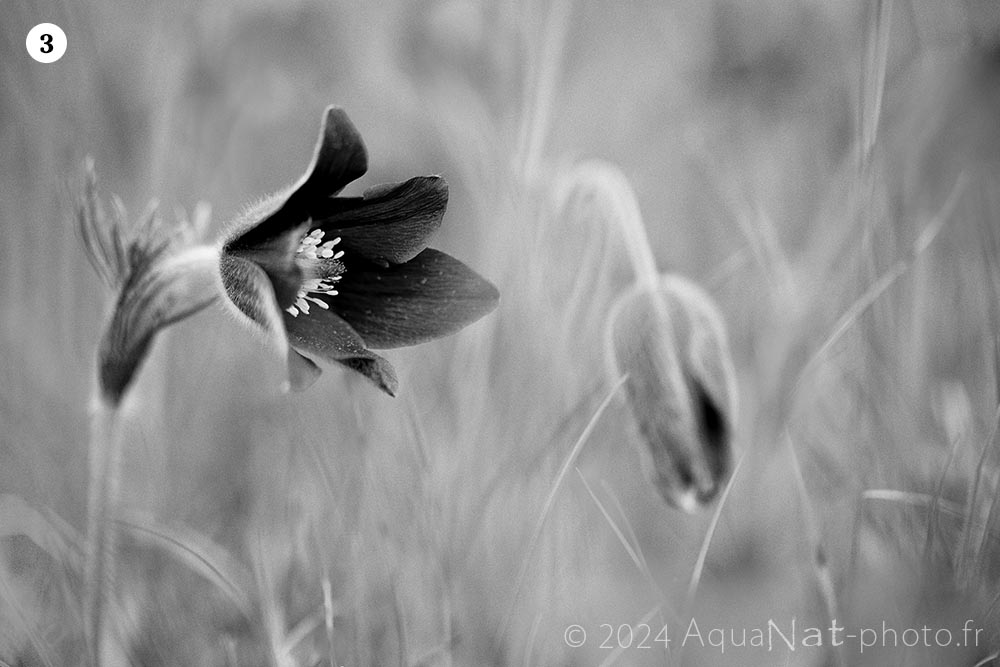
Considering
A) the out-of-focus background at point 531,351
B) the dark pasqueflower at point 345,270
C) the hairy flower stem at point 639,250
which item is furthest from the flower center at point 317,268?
the hairy flower stem at point 639,250

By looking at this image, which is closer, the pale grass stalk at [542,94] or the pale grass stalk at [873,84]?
the pale grass stalk at [873,84]

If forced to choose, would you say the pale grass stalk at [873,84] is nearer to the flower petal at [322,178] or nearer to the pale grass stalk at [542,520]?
the pale grass stalk at [542,520]

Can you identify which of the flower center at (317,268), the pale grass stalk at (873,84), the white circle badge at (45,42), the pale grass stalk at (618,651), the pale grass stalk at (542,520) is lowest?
the pale grass stalk at (618,651)

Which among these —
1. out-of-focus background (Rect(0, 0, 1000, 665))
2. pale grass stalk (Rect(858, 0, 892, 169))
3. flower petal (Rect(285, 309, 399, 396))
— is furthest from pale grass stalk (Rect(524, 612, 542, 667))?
pale grass stalk (Rect(858, 0, 892, 169))

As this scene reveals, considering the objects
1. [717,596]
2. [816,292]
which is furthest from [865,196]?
[717,596]

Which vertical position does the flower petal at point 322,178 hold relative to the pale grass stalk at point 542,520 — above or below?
above

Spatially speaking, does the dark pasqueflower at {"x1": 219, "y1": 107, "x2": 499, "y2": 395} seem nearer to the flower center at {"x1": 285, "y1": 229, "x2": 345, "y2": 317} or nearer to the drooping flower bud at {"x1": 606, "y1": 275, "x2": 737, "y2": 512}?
the flower center at {"x1": 285, "y1": 229, "x2": 345, "y2": 317}
